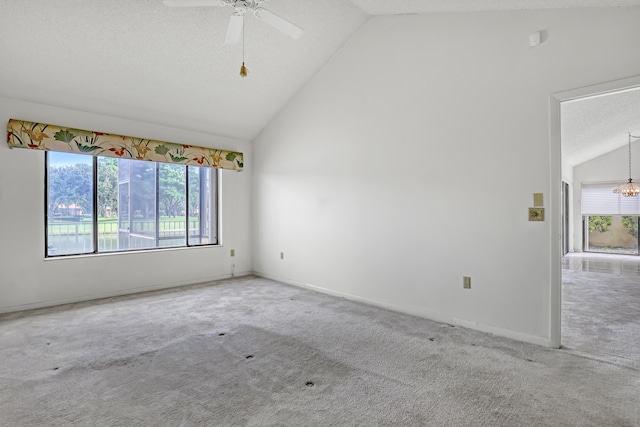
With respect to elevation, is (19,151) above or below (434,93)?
below

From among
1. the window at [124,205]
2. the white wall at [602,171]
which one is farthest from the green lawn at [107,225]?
the white wall at [602,171]

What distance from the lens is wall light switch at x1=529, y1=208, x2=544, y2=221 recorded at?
2.78 metres

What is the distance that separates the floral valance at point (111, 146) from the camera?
3.65 metres

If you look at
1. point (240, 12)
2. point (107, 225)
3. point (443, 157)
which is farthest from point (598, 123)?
point (107, 225)

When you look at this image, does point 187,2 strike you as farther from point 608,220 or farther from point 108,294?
point 608,220

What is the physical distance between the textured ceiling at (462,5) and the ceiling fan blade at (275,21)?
44.7 inches

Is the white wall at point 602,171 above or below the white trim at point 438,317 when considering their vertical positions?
above

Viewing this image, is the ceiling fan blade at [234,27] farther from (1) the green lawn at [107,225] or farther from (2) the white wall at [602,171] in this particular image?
(2) the white wall at [602,171]

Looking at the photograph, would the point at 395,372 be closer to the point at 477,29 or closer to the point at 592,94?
the point at 592,94

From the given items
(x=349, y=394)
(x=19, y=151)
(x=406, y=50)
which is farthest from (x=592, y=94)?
(x=19, y=151)

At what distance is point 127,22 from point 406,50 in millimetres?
2885

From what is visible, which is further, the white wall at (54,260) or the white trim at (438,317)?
the white wall at (54,260)

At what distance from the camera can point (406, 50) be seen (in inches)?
145

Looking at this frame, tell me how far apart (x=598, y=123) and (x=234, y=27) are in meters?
6.19
